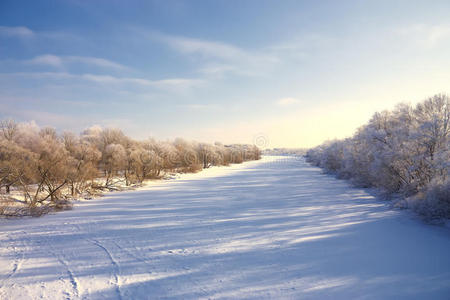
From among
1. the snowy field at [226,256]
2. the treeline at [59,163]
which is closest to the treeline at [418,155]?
the snowy field at [226,256]

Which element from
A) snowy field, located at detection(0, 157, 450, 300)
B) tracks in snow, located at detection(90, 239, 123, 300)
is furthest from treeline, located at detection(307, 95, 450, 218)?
tracks in snow, located at detection(90, 239, 123, 300)

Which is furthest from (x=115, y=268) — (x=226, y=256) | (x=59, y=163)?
(x=59, y=163)

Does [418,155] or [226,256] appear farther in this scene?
[418,155]

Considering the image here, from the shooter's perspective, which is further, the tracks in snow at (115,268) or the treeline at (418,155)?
the treeline at (418,155)

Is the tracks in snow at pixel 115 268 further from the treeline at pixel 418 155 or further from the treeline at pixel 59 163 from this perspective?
the treeline at pixel 418 155

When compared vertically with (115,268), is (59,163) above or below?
above

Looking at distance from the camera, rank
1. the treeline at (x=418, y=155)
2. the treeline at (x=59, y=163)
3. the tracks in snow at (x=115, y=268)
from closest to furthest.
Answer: the tracks in snow at (x=115, y=268), the treeline at (x=418, y=155), the treeline at (x=59, y=163)

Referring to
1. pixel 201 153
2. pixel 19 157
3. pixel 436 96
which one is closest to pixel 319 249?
pixel 436 96

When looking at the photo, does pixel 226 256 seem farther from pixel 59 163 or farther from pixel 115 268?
pixel 59 163

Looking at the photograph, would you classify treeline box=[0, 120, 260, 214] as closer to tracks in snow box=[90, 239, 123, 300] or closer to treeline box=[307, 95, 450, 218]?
tracks in snow box=[90, 239, 123, 300]

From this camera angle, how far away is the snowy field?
3928 mm

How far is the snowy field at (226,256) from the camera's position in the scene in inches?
155

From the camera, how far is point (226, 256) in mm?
5250

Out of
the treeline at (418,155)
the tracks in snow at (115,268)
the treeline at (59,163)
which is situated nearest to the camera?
the tracks in snow at (115,268)
